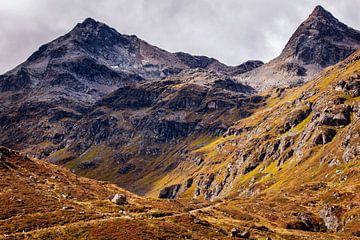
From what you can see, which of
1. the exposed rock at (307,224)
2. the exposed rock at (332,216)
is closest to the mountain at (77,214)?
the exposed rock at (332,216)

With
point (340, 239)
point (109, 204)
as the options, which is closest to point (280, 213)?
point (340, 239)

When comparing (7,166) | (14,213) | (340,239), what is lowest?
(340,239)

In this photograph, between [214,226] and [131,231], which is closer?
[131,231]

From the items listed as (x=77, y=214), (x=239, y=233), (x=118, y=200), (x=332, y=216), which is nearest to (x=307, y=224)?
(x=332, y=216)

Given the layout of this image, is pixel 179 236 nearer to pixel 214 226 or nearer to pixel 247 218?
pixel 214 226

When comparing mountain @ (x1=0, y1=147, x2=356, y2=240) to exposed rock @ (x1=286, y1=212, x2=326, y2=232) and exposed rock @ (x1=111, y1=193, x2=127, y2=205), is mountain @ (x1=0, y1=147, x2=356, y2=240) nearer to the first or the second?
exposed rock @ (x1=111, y1=193, x2=127, y2=205)

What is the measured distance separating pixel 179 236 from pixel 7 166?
180 feet

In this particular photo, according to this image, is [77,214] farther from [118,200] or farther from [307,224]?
[307,224]

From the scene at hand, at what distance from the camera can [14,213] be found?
8344 centimetres

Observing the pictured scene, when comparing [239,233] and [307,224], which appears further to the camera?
[307,224]

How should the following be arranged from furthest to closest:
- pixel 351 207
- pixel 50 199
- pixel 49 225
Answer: pixel 351 207 → pixel 50 199 → pixel 49 225

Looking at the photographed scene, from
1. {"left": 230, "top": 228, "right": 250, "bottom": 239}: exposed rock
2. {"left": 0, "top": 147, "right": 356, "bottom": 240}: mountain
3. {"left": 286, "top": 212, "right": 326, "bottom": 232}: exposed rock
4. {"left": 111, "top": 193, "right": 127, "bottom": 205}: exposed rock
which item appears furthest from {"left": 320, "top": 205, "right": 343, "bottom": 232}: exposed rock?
{"left": 111, "top": 193, "right": 127, "bottom": 205}: exposed rock

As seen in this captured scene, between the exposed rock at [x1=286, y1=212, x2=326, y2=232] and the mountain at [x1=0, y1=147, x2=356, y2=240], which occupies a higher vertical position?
the mountain at [x1=0, y1=147, x2=356, y2=240]

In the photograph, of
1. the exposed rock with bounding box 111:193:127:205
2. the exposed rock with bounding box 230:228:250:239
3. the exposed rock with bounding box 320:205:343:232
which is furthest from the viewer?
the exposed rock with bounding box 320:205:343:232
